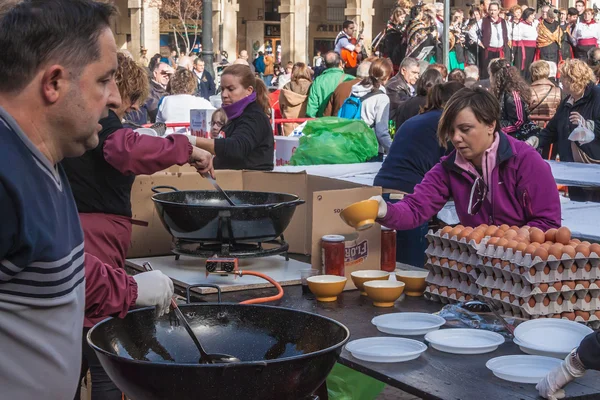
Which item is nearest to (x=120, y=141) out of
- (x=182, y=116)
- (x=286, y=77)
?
(x=182, y=116)

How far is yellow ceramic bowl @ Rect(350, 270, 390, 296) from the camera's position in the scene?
379 centimetres

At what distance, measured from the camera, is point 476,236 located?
3.43 m

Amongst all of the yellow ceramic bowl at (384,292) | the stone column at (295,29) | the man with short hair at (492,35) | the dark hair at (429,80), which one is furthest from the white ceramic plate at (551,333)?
the stone column at (295,29)

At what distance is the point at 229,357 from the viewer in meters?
2.46

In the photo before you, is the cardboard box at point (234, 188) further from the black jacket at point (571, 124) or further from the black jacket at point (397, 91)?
the black jacket at point (397, 91)

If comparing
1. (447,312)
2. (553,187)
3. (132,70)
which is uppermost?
(132,70)

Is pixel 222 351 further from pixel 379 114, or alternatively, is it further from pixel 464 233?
pixel 379 114

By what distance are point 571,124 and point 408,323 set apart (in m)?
6.74

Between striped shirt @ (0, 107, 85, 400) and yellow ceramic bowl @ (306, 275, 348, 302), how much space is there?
5.81 feet

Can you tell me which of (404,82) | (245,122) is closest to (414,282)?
(245,122)

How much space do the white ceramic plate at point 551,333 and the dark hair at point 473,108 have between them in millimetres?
1280

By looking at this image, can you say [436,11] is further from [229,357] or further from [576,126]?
[229,357]

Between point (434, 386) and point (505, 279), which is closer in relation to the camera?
point (434, 386)

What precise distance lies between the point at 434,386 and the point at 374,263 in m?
1.53
